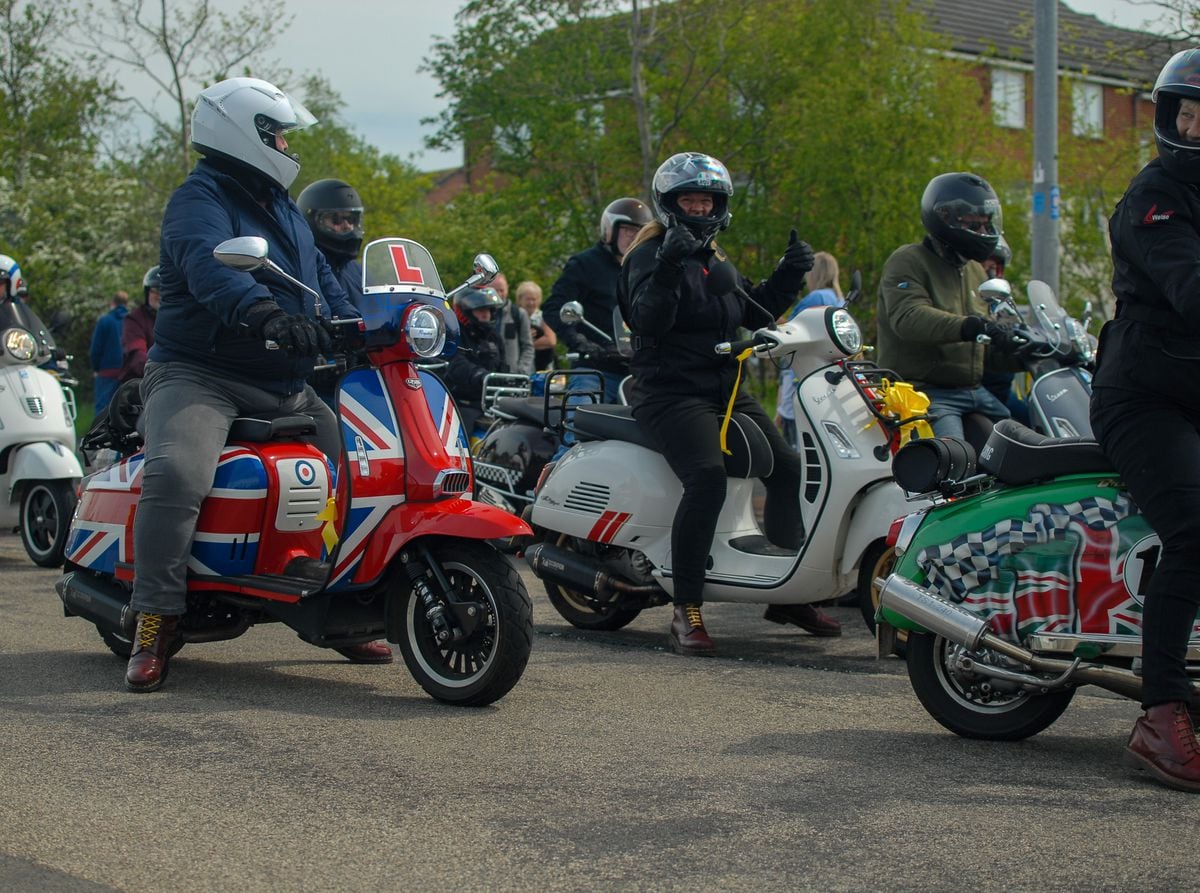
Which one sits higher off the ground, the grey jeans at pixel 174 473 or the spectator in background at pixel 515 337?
the spectator in background at pixel 515 337

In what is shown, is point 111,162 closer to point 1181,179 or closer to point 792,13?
point 792,13

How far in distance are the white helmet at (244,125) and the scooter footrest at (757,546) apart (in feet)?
8.41

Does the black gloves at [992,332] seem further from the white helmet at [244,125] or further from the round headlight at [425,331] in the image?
the white helmet at [244,125]

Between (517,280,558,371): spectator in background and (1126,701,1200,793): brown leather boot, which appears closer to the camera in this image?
(1126,701,1200,793): brown leather boot

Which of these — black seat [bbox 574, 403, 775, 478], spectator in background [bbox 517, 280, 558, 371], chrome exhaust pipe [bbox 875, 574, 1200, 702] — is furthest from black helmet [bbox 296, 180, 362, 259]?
spectator in background [bbox 517, 280, 558, 371]

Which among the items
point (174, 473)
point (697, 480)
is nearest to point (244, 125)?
point (174, 473)

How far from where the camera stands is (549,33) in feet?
87.6

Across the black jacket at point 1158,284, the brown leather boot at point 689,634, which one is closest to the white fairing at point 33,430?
the brown leather boot at point 689,634

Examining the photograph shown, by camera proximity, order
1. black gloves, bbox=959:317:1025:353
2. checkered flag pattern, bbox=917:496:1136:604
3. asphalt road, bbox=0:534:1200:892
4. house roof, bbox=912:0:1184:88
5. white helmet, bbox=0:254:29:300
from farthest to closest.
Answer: house roof, bbox=912:0:1184:88 < white helmet, bbox=0:254:29:300 < black gloves, bbox=959:317:1025:353 < checkered flag pattern, bbox=917:496:1136:604 < asphalt road, bbox=0:534:1200:892

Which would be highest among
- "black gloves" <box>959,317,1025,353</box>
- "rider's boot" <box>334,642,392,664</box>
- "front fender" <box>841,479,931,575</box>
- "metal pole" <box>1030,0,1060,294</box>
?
"metal pole" <box>1030,0,1060,294</box>

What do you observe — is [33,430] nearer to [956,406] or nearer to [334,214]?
[334,214]

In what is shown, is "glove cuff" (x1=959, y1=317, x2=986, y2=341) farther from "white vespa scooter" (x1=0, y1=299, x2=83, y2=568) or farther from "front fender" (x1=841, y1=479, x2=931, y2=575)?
"white vespa scooter" (x1=0, y1=299, x2=83, y2=568)

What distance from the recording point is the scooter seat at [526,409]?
10.3 meters

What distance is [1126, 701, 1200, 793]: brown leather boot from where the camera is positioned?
4.54m
